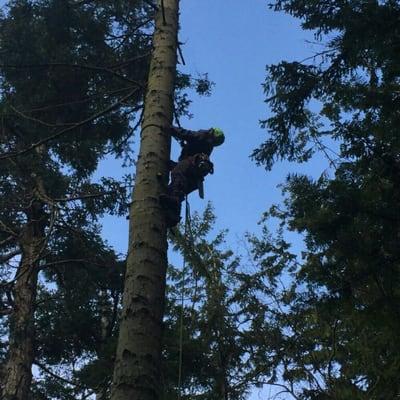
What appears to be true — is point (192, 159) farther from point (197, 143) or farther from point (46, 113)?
point (46, 113)

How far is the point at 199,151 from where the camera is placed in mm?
5598

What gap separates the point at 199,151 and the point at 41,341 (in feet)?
21.3

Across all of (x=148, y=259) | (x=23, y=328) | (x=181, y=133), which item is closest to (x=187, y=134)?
(x=181, y=133)

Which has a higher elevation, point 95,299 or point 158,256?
point 95,299

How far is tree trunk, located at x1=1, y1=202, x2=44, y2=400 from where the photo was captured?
7734 millimetres

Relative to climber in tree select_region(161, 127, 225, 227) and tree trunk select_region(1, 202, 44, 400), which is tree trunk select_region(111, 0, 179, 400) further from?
tree trunk select_region(1, 202, 44, 400)

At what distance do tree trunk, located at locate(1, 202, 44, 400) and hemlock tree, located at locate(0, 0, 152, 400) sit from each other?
14 mm

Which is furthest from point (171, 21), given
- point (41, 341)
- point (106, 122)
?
point (41, 341)

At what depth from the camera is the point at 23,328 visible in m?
8.20

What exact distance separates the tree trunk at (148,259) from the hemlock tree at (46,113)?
12.1 ft

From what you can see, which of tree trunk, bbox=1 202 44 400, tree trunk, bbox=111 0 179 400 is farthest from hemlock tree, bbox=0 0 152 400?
tree trunk, bbox=111 0 179 400

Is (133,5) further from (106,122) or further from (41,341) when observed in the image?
(41,341)

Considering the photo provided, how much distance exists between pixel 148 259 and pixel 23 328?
5516 mm

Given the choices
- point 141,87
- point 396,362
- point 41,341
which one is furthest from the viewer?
point 41,341
